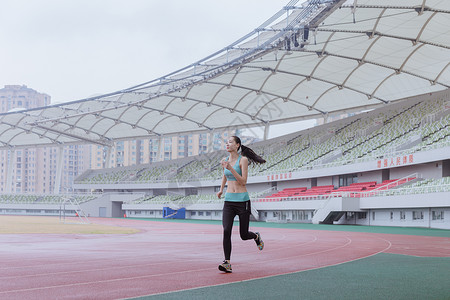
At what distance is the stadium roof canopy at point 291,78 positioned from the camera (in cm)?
3169

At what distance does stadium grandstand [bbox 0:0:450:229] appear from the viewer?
32.3 m

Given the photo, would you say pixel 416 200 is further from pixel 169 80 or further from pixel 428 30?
pixel 169 80

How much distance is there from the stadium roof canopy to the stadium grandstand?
110 mm

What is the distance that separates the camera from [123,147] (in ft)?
472

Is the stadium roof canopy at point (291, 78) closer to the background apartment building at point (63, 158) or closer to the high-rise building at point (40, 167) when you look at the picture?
the background apartment building at point (63, 158)

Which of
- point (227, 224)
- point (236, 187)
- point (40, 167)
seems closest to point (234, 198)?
point (236, 187)

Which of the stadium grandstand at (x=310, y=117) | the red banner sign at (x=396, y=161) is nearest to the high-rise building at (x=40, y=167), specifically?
the stadium grandstand at (x=310, y=117)

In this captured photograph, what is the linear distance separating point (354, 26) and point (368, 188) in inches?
454

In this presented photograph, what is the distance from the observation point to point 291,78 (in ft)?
149

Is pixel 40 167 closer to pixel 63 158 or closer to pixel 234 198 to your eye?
pixel 63 158

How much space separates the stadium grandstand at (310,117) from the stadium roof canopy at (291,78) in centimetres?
11

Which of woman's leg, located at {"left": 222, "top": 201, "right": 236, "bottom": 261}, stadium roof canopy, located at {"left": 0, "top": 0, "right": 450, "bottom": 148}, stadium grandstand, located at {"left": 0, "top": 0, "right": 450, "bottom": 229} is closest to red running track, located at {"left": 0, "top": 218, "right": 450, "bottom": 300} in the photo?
woman's leg, located at {"left": 222, "top": 201, "right": 236, "bottom": 261}

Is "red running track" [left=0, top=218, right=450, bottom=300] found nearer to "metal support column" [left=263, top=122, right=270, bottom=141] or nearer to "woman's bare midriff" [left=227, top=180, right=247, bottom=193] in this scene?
"woman's bare midriff" [left=227, top=180, right=247, bottom=193]

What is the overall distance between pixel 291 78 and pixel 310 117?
12472 millimetres
